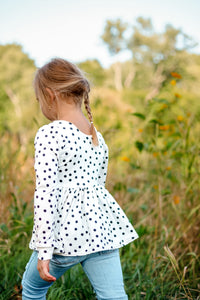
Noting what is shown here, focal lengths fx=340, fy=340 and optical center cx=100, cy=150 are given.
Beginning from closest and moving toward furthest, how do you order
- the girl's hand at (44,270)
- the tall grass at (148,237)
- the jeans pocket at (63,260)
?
the girl's hand at (44,270) < the jeans pocket at (63,260) < the tall grass at (148,237)

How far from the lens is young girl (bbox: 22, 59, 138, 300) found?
46.8 inches

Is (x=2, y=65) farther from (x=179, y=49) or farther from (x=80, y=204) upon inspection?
(x=80, y=204)

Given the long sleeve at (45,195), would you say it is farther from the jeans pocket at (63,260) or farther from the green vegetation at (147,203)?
the green vegetation at (147,203)

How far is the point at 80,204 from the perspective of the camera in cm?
128

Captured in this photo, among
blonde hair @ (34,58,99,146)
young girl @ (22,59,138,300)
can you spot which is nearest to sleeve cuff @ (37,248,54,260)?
young girl @ (22,59,138,300)

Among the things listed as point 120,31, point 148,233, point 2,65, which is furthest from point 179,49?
point 148,233

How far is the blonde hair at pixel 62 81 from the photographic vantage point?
1317 mm

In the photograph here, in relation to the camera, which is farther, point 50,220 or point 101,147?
point 101,147

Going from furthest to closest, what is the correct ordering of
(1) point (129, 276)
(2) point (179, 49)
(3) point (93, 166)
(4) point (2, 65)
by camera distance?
(2) point (179, 49) → (4) point (2, 65) → (1) point (129, 276) → (3) point (93, 166)

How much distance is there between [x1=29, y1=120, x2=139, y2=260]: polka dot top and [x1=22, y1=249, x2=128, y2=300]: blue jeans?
0.15 feet

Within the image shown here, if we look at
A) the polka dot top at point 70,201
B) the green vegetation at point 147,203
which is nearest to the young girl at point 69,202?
the polka dot top at point 70,201

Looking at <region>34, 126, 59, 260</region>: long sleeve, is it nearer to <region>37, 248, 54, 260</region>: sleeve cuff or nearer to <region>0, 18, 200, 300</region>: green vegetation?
<region>37, 248, 54, 260</region>: sleeve cuff

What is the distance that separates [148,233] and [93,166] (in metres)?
1.19

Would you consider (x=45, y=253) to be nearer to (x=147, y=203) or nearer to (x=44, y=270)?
(x=44, y=270)
